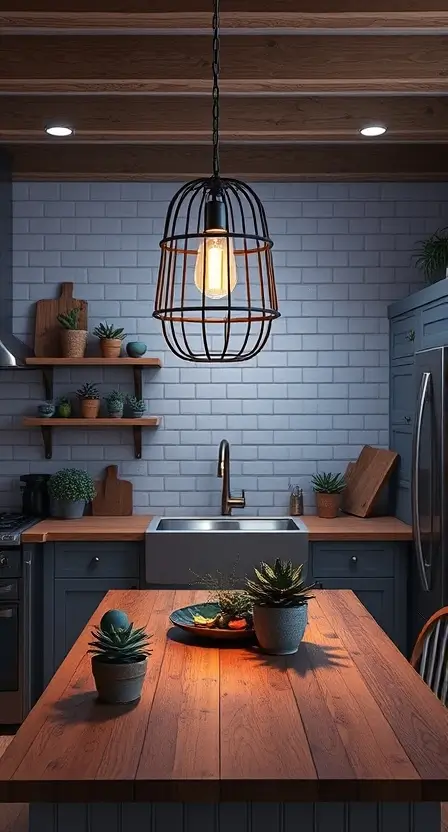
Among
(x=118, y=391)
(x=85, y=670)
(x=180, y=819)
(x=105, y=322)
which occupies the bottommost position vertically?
(x=180, y=819)

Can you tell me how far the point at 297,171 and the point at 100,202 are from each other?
1.13m

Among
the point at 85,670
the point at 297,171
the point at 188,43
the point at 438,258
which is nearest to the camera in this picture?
the point at 85,670

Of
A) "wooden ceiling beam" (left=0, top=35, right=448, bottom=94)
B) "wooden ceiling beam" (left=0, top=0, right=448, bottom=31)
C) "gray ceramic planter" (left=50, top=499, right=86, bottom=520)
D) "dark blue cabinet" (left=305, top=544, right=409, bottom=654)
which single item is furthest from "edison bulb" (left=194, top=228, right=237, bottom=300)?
"gray ceramic planter" (left=50, top=499, right=86, bottom=520)

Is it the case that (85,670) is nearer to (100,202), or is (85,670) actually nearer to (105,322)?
(105,322)

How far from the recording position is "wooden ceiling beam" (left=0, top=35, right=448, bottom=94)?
3.52 m

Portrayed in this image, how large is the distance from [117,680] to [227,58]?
2505 mm

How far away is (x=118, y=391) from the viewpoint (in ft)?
17.0

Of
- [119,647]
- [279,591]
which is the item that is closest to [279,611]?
[279,591]

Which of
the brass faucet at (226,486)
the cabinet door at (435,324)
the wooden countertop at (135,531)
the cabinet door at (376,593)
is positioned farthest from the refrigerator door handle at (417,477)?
the brass faucet at (226,486)

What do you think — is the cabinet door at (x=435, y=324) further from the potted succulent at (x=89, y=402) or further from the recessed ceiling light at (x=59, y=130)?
the recessed ceiling light at (x=59, y=130)

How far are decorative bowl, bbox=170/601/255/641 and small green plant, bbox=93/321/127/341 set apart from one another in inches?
92.8

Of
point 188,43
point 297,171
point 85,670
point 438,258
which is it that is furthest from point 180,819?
point 297,171

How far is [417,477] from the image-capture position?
4168 millimetres

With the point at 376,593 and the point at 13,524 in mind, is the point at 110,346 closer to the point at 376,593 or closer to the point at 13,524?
the point at 13,524
